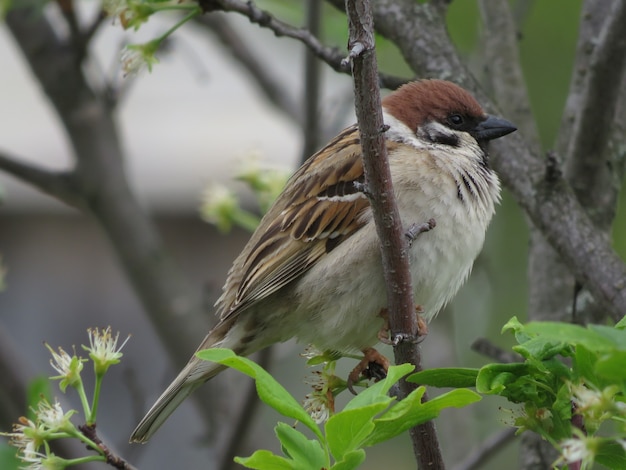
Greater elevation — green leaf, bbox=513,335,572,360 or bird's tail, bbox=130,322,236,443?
green leaf, bbox=513,335,572,360

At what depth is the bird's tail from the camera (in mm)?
2287

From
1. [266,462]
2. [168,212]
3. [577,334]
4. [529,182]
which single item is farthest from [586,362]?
[168,212]

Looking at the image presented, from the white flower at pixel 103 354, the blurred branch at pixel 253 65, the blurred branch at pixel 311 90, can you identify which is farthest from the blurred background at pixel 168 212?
the white flower at pixel 103 354

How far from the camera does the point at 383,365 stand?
7.45 feet

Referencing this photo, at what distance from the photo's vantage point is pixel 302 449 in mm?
1328

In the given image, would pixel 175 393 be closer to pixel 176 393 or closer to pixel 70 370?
pixel 176 393

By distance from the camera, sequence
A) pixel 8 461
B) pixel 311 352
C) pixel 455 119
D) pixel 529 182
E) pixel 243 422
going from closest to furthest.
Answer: pixel 8 461, pixel 529 182, pixel 311 352, pixel 455 119, pixel 243 422

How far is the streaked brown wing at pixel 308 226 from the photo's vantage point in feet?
7.89

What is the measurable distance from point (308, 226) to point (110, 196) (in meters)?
1.02

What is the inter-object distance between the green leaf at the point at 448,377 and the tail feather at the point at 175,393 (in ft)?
3.25

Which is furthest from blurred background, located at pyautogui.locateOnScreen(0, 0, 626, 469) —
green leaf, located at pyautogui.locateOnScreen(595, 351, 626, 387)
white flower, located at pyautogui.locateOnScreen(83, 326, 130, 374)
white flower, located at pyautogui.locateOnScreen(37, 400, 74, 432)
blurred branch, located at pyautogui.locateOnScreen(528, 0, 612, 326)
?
green leaf, located at pyautogui.locateOnScreen(595, 351, 626, 387)

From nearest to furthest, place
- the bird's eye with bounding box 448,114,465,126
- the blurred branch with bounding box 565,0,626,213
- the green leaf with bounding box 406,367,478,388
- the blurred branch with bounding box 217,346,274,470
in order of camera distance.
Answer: the green leaf with bounding box 406,367,478,388
the blurred branch with bounding box 565,0,626,213
the bird's eye with bounding box 448,114,465,126
the blurred branch with bounding box 217,346,274,470

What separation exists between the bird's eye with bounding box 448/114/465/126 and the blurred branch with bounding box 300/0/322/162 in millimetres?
541

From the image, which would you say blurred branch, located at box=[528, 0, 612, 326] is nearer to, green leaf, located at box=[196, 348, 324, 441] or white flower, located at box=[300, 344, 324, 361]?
white flower, located at box=[300, 344, 324, 361]
